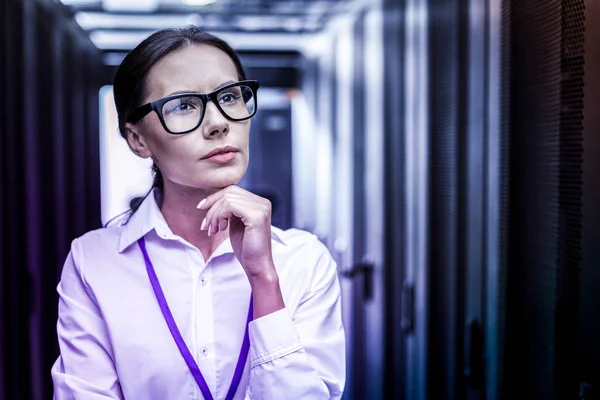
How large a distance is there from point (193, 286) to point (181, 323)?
9 cm

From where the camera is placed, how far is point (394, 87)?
259cm

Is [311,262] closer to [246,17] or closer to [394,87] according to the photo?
[394,87]

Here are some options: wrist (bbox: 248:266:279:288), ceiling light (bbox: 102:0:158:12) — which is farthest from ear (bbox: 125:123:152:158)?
ceiling light (bbox: 102:0:158:12)

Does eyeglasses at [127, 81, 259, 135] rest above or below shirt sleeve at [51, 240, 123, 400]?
above

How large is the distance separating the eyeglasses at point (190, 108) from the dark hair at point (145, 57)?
6 cm

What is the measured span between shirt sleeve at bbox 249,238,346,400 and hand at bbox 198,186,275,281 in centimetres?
12

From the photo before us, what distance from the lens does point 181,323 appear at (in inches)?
53.0

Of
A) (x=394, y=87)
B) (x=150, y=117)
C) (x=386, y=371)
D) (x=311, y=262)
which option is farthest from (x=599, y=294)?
(x=386, y=371)

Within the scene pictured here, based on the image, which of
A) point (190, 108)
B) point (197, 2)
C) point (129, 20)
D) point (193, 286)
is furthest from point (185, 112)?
point (129, 20)

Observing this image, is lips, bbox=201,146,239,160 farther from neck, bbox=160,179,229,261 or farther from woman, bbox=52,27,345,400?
neck, bbox=160,179,229,261

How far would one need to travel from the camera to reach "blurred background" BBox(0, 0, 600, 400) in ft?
3.89

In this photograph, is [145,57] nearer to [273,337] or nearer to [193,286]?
[193,286]

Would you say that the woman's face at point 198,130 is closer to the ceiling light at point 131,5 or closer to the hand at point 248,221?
the hand at point 248,221

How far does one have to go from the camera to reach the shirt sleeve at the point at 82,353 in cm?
126
